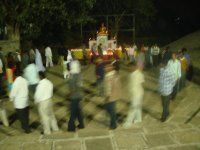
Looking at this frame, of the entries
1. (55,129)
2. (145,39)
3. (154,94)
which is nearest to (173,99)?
(154,94)

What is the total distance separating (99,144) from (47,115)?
64.8 inches

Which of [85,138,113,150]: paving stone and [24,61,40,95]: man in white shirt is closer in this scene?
[85,138,113,150]: paving stone

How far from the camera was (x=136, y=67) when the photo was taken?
8.59 metres

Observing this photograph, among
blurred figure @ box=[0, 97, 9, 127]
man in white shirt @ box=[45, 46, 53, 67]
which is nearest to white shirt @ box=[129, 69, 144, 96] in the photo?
blurred figure @ box=[0, 97, 9, 127]

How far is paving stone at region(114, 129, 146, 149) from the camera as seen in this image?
7.85 m

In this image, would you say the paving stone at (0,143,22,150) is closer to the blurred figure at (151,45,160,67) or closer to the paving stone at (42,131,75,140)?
the paving stone at (42,131,75,140)

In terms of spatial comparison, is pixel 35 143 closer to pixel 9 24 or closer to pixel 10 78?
pixel 10 78

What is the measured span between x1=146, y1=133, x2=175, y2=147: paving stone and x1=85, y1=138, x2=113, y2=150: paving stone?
3.39 feet

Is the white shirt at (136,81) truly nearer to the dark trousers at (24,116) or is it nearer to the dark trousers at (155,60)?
the dark trousers at (24,116)

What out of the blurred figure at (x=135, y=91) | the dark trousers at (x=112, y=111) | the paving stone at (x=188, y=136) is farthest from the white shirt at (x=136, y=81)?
the paving stone at (x=188, y=136)

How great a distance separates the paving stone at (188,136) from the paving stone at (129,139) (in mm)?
939

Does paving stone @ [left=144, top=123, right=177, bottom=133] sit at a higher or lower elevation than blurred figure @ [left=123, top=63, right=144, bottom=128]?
lower

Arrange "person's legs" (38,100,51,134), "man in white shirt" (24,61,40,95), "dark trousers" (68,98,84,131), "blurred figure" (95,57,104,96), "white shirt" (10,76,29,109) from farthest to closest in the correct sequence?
"blurred figure" (95,57,104,96) → "man in white shirt" (24,61,40,95) → "white shirt" (10,76,29,109) → "dark trousers" (68,98,84,131) → "person's legs" (38,100,51,134)

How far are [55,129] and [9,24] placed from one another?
11197 millimetres
